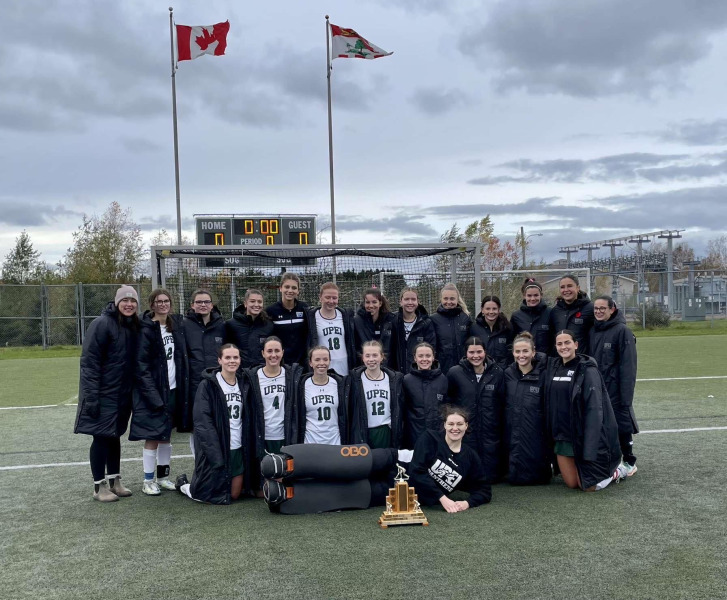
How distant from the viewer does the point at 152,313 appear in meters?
→ 5.99

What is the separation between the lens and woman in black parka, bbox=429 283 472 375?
6758 millimetres

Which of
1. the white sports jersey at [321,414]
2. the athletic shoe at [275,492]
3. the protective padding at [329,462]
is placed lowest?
the athletic shoe at [275,492]

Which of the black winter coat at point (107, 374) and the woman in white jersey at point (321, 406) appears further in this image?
the woman in white jersey at point (321, 406)

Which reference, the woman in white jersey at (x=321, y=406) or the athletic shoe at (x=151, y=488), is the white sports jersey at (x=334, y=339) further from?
the athletic shoe at (x=151, y=488)

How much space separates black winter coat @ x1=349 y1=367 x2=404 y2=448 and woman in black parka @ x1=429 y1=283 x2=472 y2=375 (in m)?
1.07

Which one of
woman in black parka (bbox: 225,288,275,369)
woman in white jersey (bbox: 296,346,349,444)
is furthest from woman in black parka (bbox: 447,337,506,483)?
woman in black parka (bbox: 225,288,275,369)

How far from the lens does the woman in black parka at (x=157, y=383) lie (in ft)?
18.6

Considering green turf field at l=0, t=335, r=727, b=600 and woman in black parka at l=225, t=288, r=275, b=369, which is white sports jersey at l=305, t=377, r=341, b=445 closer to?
green turf field at l=0, t=335, r=727, b=600

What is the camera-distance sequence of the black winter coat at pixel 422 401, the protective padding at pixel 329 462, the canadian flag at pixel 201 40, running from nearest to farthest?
the protective padding at pixel 329 462, the black winter coat at pixel 422 401, the canadian flag at pixel 201 40

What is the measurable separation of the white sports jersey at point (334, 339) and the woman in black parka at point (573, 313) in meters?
1.98

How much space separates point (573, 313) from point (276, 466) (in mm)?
3190

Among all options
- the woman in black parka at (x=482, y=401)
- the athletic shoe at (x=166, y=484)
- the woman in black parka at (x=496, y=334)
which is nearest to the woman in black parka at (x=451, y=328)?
the woman in black parka at (x=496, y=334)

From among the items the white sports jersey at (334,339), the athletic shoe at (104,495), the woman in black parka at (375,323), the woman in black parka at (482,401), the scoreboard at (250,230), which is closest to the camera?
the athletic shoe at (104,495)

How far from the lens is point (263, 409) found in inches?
223
